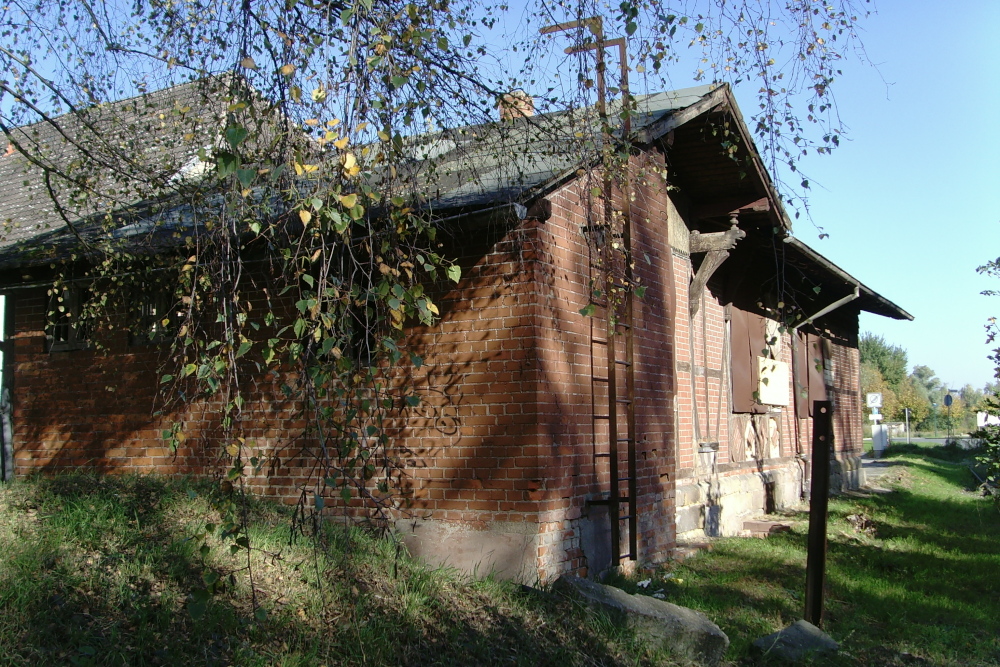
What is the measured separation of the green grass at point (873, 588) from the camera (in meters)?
6.72

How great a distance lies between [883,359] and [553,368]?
7967 centimetres

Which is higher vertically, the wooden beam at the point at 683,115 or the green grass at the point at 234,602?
the wooden beam at the point at 683,115

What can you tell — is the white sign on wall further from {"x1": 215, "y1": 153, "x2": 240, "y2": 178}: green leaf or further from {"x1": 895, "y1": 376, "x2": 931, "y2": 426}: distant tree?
{"x1": 895, "y1": 376, "x2": 931, "y2": 426}: distant tree

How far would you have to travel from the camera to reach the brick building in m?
7.00

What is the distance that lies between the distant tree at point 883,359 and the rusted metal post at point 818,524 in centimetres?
7587

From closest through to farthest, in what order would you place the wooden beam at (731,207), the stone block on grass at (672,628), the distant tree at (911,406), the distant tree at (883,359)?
the stone block on grass at (672,628), the wooden beam at (731,207), the distant tree at (911,406), the distant tree at (883,359)

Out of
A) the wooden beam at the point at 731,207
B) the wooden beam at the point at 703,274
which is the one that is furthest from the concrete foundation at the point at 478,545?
the wooden beam at the point at 731,207

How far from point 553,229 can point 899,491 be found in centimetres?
1420

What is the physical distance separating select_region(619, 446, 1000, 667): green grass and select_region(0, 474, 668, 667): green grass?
1.75 meters

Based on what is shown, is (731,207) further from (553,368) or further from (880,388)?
(880,388)

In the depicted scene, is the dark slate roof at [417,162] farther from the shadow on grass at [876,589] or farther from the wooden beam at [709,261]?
the shadow on grass at [876,589]

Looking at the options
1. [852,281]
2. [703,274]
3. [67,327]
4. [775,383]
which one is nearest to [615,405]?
[703,274]

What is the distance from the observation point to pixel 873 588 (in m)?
8.51

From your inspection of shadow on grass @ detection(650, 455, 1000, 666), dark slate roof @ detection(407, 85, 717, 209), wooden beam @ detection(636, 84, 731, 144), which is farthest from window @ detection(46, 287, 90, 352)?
shadow on grass @ detection(650, 455, 1000, 666)
